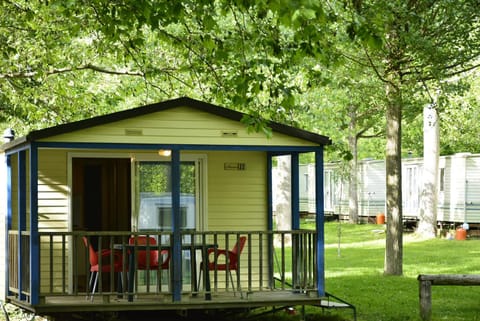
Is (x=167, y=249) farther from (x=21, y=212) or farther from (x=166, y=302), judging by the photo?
(x=21, y=212)

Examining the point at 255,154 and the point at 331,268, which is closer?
the point at 255,154

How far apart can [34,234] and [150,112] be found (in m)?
2.17

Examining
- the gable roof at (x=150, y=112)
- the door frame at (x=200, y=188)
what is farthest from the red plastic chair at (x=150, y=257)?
the gable roof at (x=150, y=112)

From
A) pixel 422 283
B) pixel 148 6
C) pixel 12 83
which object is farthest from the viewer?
pixel 12 83

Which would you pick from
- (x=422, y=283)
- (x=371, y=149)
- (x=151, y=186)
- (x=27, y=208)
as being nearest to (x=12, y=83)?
(x=27, y=208)

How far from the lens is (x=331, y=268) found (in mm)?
21109

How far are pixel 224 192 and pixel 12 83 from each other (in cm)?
648

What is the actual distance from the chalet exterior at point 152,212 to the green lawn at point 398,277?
2.09m

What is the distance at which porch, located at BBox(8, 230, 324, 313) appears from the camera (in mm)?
11953

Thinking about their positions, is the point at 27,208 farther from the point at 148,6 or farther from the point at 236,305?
the point at 148,6

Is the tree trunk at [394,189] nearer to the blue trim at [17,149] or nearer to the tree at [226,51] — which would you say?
the tree at [226,51]

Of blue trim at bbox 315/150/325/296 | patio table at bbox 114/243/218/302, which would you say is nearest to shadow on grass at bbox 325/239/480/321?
blue trim at bbox 315/150/325/296

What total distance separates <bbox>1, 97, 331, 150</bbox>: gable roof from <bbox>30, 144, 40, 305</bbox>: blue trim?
0.91 feet

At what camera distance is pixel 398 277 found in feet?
60.2
